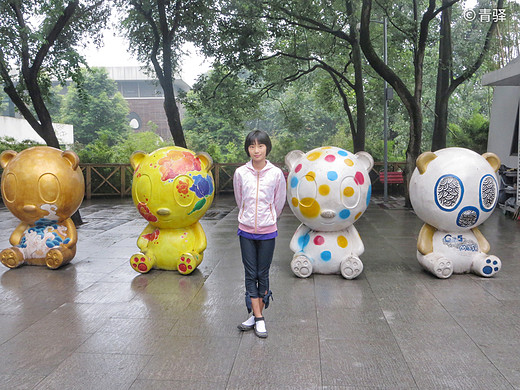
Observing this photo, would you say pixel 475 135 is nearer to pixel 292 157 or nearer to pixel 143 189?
pixel 292 157

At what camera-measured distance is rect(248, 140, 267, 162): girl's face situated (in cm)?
433

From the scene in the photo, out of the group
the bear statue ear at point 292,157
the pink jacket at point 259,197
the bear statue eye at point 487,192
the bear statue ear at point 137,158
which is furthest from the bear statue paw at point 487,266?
the bear statue ear at point 137,158

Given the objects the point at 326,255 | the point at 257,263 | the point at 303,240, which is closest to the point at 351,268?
the point at 326,255

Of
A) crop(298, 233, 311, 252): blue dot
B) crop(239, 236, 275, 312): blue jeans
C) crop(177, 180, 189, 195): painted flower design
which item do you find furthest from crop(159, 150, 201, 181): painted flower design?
crop(239, 236, 275, 312): blue jeans

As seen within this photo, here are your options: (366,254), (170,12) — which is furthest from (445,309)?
(170,12)

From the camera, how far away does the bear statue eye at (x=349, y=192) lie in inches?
237

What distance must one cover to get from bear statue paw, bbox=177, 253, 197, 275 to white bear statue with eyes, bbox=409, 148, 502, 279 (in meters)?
2.96

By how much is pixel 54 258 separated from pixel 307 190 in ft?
11.6

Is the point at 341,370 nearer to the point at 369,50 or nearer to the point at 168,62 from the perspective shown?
the point at 369,50

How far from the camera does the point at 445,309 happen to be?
16.4 ft

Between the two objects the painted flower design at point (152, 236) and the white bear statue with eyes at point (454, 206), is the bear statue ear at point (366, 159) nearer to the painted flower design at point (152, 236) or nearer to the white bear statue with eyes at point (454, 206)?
the white bear statue with eyes at point (454, 206)

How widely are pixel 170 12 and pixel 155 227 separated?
9.21 m

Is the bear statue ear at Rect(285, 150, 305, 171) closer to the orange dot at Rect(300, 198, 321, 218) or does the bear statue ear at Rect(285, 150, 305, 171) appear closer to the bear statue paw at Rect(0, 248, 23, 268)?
the orange dot at Rect(300, 198, 321, 218)

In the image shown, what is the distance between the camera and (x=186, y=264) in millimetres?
6312
